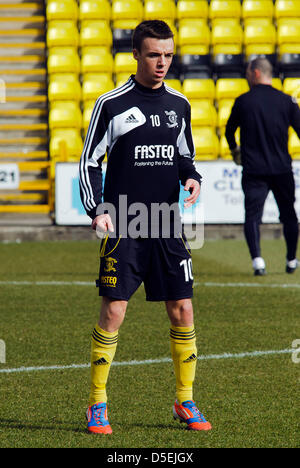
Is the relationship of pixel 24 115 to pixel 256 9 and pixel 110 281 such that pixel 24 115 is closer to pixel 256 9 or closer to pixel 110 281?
pixel 256 9

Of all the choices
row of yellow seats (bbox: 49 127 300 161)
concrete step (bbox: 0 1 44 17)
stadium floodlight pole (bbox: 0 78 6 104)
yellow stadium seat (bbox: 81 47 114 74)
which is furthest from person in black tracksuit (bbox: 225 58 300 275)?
concrete step (bbox: 0 1 44 17)

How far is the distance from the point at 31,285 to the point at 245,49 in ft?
29.2

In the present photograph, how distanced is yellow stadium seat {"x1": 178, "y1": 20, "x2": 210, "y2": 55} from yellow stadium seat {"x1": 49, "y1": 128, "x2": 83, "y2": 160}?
2.67m

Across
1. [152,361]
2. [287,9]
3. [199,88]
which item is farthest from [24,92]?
[152,361]

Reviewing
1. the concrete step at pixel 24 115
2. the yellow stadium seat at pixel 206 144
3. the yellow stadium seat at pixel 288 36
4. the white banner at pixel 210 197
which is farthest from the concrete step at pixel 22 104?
the yellow stadium seat at pixel 288 36

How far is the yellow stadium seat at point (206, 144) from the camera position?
13828 mm

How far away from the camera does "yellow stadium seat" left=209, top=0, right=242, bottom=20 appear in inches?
617

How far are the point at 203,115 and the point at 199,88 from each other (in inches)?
25.2

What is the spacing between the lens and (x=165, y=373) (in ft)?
15.4

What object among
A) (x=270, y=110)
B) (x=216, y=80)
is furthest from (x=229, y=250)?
(x=216, y=80)

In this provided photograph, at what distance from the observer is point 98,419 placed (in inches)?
145

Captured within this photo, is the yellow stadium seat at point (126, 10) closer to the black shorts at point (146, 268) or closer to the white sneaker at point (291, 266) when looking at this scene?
the white sneaker at point (291, 266)

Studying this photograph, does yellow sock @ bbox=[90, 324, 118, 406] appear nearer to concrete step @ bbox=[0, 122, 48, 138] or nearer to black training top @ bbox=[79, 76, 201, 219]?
black training top @ bbox=[79, 76, 201, 219]

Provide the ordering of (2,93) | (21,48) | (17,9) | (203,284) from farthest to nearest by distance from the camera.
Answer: (17,9)
(21,48)
(2,93)
(203,284)
